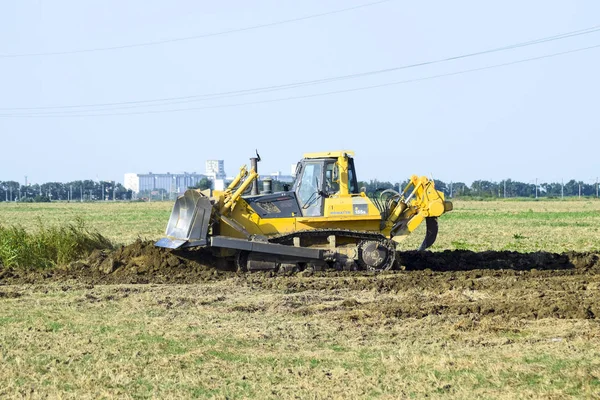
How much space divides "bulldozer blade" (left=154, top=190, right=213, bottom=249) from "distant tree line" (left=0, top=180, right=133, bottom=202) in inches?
3924

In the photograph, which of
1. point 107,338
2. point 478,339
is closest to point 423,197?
point 478,339

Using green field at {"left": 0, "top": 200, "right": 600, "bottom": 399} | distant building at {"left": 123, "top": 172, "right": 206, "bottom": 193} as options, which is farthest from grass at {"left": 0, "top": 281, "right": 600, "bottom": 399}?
distant building at {"left": 123, "top": 172, "right": 206, "bottom": 193}

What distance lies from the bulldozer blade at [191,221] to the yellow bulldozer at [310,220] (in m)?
0.03

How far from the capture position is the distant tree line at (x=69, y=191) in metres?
117

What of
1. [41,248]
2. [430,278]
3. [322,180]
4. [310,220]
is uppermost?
[322,180]

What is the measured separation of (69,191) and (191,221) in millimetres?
103440

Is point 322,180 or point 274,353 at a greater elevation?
point 322,180

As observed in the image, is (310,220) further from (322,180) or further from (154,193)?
(154,193)

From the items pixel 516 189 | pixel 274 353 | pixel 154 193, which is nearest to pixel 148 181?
pixel 154 193

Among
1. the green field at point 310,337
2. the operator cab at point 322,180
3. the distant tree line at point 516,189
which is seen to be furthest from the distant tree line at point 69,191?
the green field at point 310,337

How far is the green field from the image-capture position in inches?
357

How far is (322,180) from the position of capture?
18.9 metres

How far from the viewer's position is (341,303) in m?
14.3

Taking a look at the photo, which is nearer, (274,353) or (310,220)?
(274,353)
